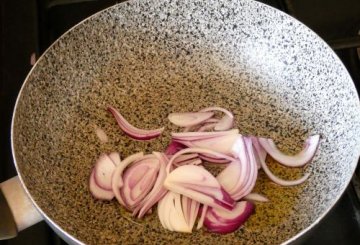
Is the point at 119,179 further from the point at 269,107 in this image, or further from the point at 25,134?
the point at 269,107

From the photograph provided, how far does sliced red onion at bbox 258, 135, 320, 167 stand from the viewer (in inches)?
25.9

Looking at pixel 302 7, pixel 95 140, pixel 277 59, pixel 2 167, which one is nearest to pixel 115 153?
pixel 95 140

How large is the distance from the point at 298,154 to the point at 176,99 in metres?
0.18

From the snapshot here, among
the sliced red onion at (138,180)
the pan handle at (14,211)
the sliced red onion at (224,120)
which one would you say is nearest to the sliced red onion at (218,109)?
the sliced red onion at (224,120)

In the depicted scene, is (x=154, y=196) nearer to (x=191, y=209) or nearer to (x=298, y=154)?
(x=191, y=209)

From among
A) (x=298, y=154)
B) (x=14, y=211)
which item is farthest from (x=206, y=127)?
(x=14, y=211)

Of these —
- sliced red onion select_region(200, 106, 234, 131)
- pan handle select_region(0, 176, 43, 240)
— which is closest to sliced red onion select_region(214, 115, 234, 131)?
sliced red onion select_region(200, 106, 234, 131)

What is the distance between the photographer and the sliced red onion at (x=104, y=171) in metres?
0.65

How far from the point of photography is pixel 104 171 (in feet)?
2.16

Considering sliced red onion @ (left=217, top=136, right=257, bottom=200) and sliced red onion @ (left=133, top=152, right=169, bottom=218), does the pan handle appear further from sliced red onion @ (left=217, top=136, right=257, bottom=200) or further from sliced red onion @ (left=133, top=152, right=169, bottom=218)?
sliced red onion @ (left=217, top=136, right=257, bottom=200)

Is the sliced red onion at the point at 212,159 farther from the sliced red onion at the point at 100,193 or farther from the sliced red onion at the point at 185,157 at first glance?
the sliced red onion at the point at 100,193

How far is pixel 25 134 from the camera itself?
24.9 inches

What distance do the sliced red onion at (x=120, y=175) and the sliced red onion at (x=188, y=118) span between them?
0.22ft

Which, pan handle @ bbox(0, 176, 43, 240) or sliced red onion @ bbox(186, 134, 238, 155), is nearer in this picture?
pan handle @ bbox(0, 176, 43, 240)
